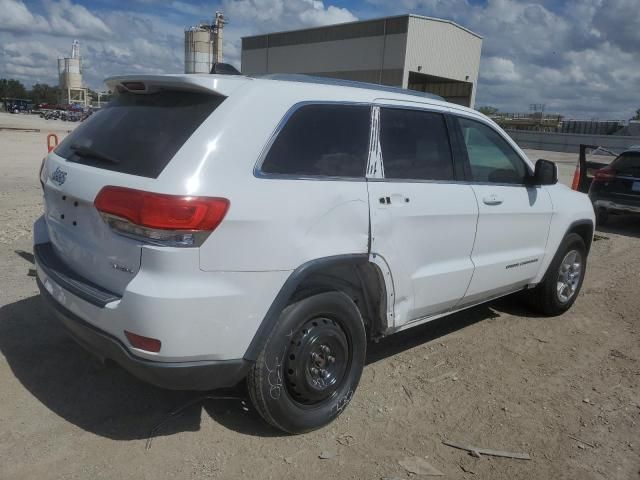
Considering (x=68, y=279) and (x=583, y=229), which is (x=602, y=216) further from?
(x=68, y=279)

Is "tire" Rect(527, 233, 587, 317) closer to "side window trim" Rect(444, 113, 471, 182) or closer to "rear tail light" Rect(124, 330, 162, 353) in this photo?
"side window trim" Rect(444, 113, 471, 182)

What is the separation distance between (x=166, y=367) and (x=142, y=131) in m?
1.21

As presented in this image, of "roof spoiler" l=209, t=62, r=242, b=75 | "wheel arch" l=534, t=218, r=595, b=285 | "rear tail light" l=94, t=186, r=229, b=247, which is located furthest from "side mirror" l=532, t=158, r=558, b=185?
"rear tail light" l=94, t=186, r=229, b=247

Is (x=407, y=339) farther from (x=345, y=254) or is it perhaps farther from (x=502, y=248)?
(x=345, y=254)

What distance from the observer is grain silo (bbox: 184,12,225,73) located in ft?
201

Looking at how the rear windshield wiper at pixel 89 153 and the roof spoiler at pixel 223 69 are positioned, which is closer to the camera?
the rear windshield wiper at pixel 89 153

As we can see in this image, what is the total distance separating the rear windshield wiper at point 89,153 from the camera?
9.46 ft

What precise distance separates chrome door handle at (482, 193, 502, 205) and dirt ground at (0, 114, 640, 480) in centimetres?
122

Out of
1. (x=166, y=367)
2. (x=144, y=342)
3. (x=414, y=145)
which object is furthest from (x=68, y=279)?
(x=414, y=145)

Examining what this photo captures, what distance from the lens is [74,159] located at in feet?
10.2

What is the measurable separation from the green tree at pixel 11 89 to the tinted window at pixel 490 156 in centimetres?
13090

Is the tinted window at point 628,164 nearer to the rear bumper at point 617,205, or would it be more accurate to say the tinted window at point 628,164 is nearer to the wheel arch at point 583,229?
the rear bumper at point 617,205

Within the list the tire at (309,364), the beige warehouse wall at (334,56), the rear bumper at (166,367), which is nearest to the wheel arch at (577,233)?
the tire at (309,364)

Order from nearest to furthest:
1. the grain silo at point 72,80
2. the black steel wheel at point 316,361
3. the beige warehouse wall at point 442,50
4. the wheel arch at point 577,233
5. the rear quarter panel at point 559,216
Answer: the black steel wheel at point 316,361, the rear quarter panel at point 559,216, the wheel arch at point 577,233, the beige warehouse wall at point 442,50, the grain silo at point 72,80
